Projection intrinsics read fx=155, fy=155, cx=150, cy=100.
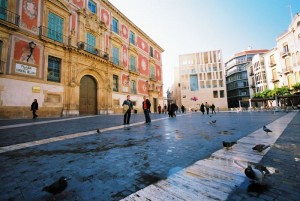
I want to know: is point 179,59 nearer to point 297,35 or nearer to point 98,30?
point 297,35

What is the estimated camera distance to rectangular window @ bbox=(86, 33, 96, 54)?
1704 centimetres

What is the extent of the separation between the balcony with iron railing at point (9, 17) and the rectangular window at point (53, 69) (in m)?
3.14

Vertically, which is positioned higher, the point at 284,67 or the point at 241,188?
the point at 284,67

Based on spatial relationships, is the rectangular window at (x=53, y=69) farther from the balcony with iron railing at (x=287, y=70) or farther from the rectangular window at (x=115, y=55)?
the balcony with iron railing at (x=287, y=70)

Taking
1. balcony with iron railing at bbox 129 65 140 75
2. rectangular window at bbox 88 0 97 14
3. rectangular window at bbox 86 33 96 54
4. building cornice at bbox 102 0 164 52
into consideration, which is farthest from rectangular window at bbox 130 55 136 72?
rectangular window at bbox 88 0 97 14

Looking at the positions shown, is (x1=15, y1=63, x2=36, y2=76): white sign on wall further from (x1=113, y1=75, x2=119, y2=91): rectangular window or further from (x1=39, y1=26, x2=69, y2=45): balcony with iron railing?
(x1=113, y1=75, x2=119, y2=91): rectangular window

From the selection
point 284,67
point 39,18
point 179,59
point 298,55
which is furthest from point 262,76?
point 39,18

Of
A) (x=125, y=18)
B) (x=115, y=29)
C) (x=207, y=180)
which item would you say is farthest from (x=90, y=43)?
(x=207, y=180)

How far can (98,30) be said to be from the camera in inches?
720

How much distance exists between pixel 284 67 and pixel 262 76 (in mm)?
10927

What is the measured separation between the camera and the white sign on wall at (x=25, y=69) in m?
11.2

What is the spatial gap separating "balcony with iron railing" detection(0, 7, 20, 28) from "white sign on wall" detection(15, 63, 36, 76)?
2786 mm

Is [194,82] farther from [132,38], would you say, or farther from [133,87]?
[133,87]

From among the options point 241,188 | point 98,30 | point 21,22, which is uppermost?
point 98,30
